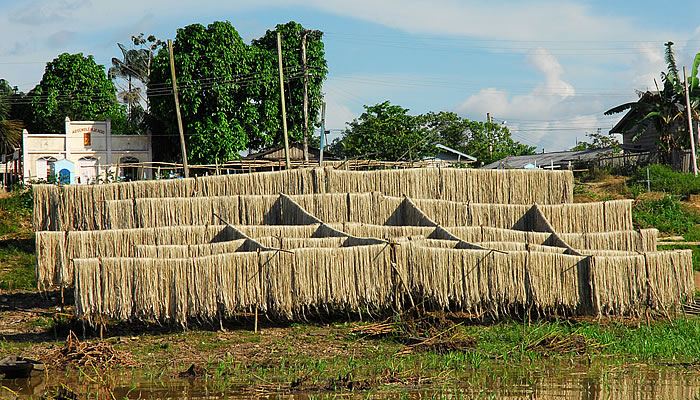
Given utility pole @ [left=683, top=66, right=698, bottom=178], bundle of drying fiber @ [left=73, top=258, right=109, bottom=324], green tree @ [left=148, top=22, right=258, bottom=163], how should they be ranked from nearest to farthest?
bundle of drying fiber @ [left=73, top=258, right=109, bottom=324] → utility pole @ [left=683, top=66, right=698, bottom=178] → green tree @ [left=148, top=22, right=258, bottom=163]

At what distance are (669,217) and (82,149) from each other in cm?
2403

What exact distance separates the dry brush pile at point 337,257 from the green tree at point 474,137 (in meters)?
30.2

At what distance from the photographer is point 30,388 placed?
945 cm

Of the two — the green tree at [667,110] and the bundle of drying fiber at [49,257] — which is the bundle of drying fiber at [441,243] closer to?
the bundle of drying fiber at [49,257]

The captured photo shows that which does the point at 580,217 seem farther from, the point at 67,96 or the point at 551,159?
the point at 67,96

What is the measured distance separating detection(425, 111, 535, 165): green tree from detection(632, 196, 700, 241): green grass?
2031cm

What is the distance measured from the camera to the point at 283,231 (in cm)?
1401

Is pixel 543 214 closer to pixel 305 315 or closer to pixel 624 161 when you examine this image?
pixel 305 315

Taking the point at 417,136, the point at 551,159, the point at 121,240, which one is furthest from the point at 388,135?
the point at 121,240

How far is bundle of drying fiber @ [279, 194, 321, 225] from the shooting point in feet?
50.0

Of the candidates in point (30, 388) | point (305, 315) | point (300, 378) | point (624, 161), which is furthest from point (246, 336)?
point (624, 161)

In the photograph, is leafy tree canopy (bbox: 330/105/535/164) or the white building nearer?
the white building

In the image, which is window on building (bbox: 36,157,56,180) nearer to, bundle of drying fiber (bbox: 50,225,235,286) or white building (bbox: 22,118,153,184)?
white building (bbox: 22,118,153,184)

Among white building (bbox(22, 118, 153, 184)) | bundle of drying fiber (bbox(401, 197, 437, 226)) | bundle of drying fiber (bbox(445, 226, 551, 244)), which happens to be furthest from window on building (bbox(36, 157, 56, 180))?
bundle of drying fiber (bbox(445, 226, 551, 244))
